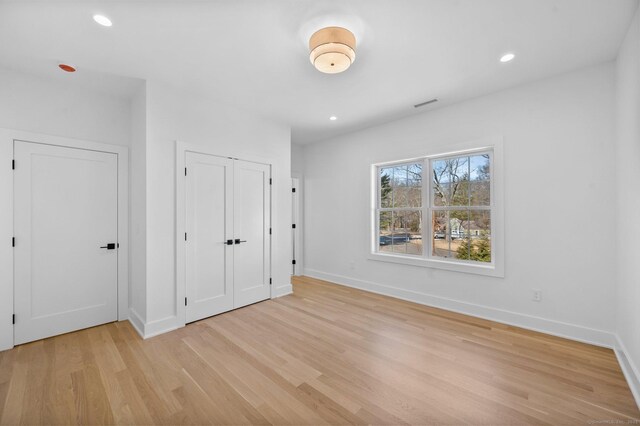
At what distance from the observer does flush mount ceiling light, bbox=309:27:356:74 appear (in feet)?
6.82

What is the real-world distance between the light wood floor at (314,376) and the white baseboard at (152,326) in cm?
10

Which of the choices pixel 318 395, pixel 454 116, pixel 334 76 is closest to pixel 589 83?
pixel 454 116

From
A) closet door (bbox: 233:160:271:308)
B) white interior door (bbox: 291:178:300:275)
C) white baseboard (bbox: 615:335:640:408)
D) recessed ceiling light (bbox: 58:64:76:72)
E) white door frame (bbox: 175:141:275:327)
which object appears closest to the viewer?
white baseboard (bbox: 615:335:640:408)

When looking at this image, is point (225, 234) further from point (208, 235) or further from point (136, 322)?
point (136, 322)

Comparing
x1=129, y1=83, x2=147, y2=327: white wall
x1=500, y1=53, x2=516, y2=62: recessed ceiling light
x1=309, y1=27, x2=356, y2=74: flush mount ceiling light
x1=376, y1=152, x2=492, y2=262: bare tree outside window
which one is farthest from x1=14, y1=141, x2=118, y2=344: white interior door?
x1=500, y1=53, x2=516, y2=62: recessed ceiling light

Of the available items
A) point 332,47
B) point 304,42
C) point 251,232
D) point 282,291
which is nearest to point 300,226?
point 282,291

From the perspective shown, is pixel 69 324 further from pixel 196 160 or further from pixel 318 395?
pixel 318 395

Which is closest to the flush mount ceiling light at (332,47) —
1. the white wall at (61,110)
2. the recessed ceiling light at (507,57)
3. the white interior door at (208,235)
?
the recessed ceiling light at (507,57)

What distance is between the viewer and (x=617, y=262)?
8.46 ft

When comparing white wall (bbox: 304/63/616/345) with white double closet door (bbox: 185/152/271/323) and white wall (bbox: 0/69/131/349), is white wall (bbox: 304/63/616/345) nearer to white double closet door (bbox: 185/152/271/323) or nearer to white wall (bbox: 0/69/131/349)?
white double closet door (bbox: 185/152/271/323)

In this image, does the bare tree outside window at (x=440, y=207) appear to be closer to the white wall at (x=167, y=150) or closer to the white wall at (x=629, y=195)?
the white wall at (x=629, y=195)

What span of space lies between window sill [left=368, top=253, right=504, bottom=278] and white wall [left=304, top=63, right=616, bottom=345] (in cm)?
8

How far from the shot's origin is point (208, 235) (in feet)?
11.3

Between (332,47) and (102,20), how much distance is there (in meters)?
1.77
